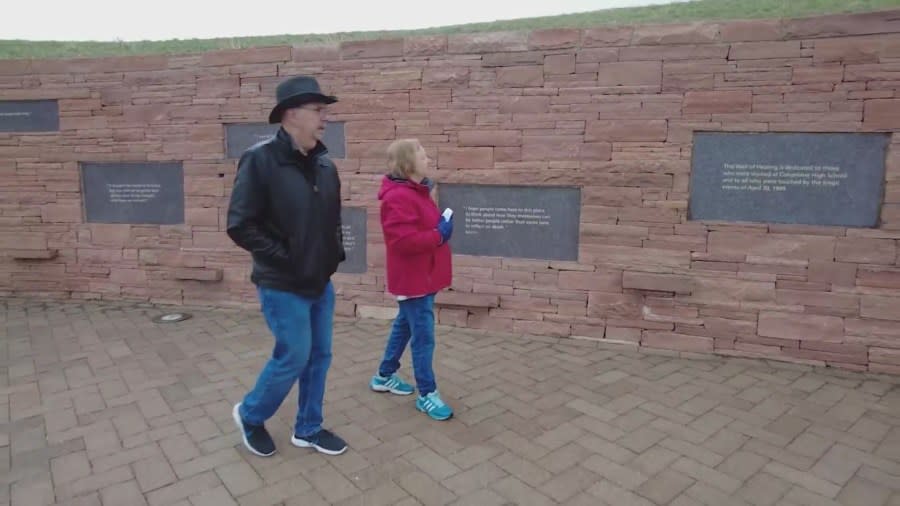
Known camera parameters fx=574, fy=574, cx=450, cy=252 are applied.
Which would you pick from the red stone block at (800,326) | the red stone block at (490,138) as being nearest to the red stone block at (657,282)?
the red stone block at (800,326)

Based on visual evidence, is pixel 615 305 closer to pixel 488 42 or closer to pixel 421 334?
pixel 421 334

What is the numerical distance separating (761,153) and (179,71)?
5.59 meters

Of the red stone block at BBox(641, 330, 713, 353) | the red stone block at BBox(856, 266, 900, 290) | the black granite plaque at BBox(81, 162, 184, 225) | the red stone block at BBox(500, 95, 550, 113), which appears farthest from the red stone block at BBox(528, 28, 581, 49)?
the black granite plaque at BBox(81, 162, 184, 225)

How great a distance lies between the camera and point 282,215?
9.33 feet

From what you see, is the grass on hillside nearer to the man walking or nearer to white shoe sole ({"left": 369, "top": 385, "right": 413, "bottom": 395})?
the man walking

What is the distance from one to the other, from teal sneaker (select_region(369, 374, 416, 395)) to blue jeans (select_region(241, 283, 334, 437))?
0.77 metres

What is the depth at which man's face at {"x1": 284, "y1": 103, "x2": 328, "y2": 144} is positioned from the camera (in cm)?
284

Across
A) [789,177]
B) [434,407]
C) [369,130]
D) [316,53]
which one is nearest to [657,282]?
[789,177]

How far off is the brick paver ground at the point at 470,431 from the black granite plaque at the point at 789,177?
4.07 feet

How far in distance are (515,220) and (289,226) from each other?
Result: 283 centimetres

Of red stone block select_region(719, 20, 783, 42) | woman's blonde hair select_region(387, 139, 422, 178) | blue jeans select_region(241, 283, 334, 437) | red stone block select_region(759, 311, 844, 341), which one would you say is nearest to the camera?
blue jeans select_region(241, 283, 334, 437)

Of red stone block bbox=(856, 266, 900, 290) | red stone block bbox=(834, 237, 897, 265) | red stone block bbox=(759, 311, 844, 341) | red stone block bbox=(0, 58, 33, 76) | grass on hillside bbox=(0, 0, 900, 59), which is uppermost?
grass on hillside bbox=(0, 0, 900, 59)

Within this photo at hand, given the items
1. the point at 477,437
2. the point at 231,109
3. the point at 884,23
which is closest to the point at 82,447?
the point at 477,437

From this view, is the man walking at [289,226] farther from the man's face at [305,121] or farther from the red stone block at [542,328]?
the red stone block at [542,328]
